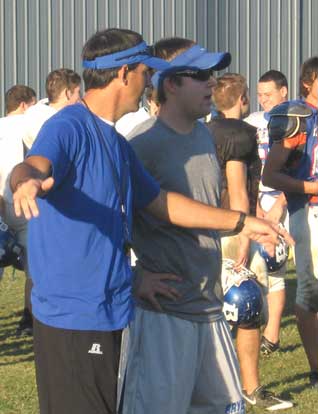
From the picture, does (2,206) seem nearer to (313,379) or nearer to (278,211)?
(278,211)

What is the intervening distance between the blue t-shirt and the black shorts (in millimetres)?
47

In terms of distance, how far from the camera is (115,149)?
4.15 meters

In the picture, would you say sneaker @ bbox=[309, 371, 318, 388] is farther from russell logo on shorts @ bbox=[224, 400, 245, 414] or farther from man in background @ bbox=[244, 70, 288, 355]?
russell logo on shorts @ bbox=[224, 400, 245, 414]

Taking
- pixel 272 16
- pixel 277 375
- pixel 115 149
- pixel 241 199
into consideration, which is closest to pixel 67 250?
pixel 115 149

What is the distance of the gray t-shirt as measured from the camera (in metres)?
4.82

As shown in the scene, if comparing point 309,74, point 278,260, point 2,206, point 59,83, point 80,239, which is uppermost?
point 309,74

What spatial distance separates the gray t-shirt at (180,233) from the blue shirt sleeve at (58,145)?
888 mm

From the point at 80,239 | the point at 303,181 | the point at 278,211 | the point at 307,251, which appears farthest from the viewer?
the point at 278,211

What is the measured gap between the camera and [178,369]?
187 inches

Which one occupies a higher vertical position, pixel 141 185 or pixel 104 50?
pixel 104 50

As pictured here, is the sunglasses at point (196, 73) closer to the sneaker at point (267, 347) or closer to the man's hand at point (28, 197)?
the man's hand at point (28, 197)

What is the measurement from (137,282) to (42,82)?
1235 cm

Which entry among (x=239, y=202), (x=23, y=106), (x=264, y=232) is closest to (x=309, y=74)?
(x=239, y=202)

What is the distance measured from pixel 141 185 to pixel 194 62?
74 cm
